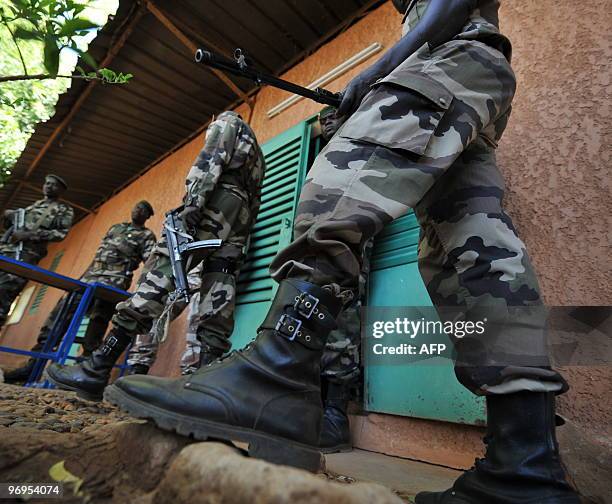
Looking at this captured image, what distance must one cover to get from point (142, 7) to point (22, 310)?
6.70 metres

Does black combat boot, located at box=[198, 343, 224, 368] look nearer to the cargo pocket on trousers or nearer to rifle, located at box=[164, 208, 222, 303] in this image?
rifle, located at box=[164, 208, 222, 303]

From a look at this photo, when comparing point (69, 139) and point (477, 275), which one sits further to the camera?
point (69, 139)

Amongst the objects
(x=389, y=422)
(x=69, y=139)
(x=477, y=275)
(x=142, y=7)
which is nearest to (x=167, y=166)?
(x=69, y=139)

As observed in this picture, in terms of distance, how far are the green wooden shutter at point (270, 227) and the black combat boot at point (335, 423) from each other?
75 centimetres

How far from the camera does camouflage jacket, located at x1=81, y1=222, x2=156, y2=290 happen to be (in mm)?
3426

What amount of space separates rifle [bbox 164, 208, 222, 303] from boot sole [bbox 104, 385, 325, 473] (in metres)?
1.24

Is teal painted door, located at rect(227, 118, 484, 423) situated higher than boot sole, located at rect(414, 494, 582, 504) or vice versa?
teal painted door, located at rect(227, 118, 484, 423)

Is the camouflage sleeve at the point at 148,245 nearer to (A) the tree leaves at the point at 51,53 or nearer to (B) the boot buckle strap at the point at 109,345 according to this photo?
(B) the boot buckle strap at the point at 109,345

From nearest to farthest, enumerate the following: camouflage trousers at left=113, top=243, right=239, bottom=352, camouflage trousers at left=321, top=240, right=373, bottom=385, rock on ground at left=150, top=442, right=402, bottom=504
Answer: rock on ground at left=150, top=442, right=402, bottom=504 → camouflage trousers at left=321, top=240, right=373, bottom=385 → camouflage trousers at left=113, top=243, right=239, bottom=352

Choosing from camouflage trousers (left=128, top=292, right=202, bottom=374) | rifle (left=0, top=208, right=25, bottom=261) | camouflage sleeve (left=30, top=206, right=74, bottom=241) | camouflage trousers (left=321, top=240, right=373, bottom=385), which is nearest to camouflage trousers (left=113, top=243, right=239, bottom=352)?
camouflage trousers (left=128, top=292, right=202, bottom=374)

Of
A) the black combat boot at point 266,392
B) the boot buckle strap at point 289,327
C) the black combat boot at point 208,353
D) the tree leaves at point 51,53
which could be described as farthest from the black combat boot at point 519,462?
the black combat boot at point 208,353

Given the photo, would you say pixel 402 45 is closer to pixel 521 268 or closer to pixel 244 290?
pixel 521 268

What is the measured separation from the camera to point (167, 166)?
477 cm

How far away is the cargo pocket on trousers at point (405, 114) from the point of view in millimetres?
677
